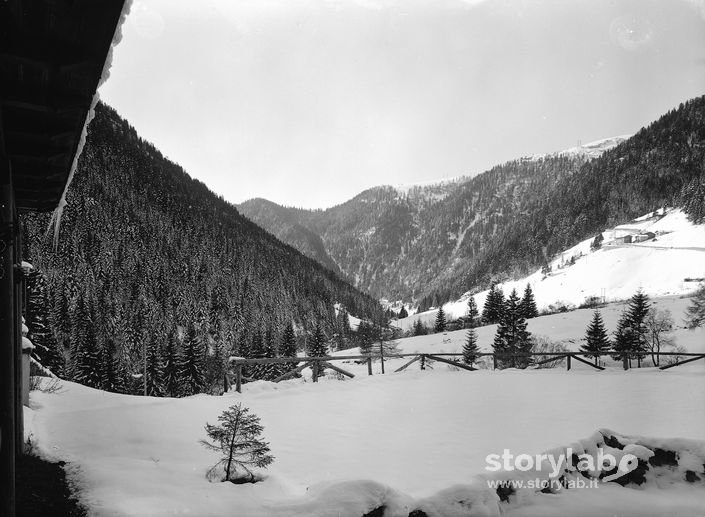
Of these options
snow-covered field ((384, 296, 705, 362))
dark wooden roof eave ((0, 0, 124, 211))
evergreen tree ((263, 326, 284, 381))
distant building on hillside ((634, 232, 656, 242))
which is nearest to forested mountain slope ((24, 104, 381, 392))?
evergreen tree ((263, 326, 284, 381))

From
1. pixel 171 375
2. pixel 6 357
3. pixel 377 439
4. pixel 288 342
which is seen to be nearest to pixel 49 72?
pixel 6 357

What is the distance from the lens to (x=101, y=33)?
2258 mm

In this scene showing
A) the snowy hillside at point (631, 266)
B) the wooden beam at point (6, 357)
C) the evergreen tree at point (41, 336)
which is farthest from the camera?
the snowy hillside at point (631, 266)

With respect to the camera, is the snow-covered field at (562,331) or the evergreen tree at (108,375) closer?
the evergreen tree at (108,375)

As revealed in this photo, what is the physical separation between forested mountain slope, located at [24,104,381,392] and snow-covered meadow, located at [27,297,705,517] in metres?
36.1

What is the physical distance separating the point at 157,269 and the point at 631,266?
123m

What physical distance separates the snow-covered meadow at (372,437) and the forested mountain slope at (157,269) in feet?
118

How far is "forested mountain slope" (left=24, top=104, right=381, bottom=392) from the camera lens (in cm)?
6925

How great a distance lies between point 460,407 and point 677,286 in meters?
100

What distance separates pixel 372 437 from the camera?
23.6ft

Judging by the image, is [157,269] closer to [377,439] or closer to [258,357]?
[258,357]

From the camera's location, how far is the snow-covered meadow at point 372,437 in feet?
14.0

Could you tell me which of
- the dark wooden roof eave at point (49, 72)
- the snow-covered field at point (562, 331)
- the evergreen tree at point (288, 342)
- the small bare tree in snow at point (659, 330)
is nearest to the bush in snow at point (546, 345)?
the snow-covered field at point (562, 331)

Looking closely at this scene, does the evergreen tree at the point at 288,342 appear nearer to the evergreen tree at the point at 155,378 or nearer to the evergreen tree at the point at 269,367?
the evergreen tree at the point at 269,367
